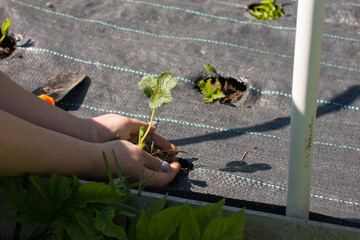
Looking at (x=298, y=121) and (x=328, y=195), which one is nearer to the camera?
(x=298, y=121)

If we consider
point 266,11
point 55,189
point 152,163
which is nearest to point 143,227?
point 55,189

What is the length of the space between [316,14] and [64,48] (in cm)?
170

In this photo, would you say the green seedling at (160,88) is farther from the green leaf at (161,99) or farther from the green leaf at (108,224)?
the green leaf at (108,224)

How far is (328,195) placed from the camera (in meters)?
1.49

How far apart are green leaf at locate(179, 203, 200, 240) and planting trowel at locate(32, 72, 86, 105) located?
1.24 m

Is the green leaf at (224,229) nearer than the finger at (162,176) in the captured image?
Result: Yes

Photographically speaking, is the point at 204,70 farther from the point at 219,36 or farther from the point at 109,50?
the point at 109,50

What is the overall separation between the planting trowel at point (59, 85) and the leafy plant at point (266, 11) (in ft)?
3.93

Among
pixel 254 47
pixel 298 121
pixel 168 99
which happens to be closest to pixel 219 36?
pixel 254 47

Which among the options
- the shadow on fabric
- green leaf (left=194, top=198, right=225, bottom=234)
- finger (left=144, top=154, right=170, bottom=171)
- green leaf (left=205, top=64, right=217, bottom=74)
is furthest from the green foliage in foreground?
green leaf (left=205, top=64, right=217, bottom=74)

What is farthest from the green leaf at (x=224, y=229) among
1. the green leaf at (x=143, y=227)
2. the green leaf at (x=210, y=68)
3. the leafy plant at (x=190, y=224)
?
the green leaf at (x=210, y=68)

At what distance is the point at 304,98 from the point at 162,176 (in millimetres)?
605

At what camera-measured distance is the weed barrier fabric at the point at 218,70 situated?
1.57 metres

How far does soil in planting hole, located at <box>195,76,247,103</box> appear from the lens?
210 cm
